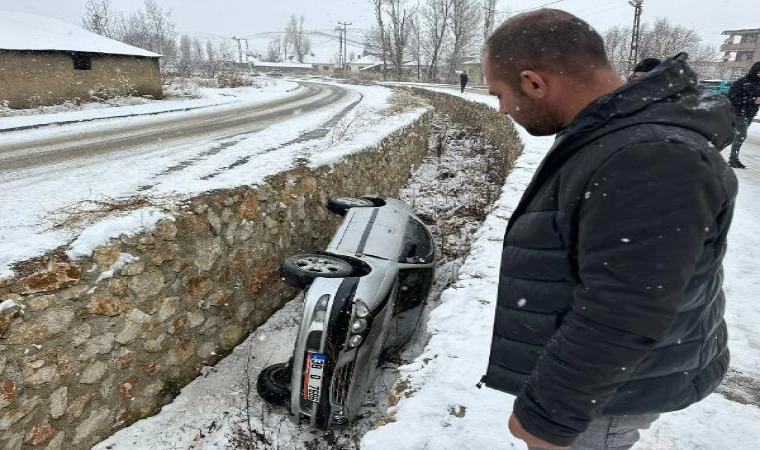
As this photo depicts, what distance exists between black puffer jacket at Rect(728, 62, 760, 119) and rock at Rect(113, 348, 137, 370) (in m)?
9.77

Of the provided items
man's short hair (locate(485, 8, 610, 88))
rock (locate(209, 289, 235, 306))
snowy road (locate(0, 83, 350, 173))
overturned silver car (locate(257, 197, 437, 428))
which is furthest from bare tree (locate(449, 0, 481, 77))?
man's short hair (locate(485, 8, 610, 88))

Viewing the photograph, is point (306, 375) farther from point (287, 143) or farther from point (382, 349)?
point (287, 143)

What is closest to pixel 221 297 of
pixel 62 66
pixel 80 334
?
pixel 80 334

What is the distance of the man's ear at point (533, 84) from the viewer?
1231 millimetres

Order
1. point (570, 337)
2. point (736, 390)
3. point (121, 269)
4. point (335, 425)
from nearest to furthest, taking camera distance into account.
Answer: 1. point (570, 337)
2. point (736, 390)
3. point (121, 269)
4. point (335, 425)

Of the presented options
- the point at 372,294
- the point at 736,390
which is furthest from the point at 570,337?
the point at 372,294

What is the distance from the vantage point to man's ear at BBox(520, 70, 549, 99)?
4.04 ft

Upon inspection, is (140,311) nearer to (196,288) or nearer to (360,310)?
(196,288)

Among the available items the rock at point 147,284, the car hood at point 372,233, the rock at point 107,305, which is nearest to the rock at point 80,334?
the rock at point 107,305

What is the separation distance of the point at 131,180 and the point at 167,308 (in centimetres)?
195

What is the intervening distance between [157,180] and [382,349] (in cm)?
339

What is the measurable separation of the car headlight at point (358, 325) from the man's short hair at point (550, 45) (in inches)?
117

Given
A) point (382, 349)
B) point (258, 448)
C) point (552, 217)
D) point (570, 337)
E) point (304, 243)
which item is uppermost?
point (552, 217)

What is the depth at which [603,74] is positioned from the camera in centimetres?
122
